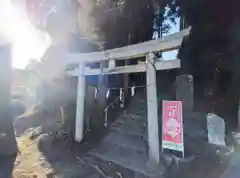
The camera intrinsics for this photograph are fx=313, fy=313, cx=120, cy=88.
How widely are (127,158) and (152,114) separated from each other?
1316 mm

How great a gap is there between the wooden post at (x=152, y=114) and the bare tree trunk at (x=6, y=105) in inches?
185

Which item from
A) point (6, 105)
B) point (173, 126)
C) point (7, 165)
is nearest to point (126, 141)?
point (173, 126)

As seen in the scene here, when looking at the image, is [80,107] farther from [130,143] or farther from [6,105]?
[130,143]

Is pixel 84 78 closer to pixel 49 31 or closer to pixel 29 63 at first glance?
pixel 49 31

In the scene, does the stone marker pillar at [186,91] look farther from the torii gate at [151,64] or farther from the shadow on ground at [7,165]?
the shadow on ground at [7,165]

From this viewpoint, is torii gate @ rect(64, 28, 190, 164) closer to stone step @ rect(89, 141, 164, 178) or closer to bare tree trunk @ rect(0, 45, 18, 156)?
stone step @ rect(89, 141, 164, 178)

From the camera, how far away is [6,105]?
376 inches

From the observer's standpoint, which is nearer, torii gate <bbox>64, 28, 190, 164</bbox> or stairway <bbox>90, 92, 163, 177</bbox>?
torii gate <bbox>64, 28, 190, 164</bbox>

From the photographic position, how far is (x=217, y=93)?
7.23 meters

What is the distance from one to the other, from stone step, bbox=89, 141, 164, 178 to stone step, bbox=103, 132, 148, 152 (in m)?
0.10

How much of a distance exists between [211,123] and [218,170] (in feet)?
2.81

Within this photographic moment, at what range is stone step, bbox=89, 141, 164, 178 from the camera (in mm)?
6387

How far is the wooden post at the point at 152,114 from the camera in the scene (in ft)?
21.7

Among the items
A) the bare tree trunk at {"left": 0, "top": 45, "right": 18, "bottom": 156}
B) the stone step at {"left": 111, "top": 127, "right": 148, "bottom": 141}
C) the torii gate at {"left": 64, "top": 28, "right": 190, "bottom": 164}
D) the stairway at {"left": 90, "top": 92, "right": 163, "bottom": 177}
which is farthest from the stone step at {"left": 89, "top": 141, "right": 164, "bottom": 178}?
the bare tree trunk at {"left": 0, "top": 45, "right": 18, "bottom": 156}
